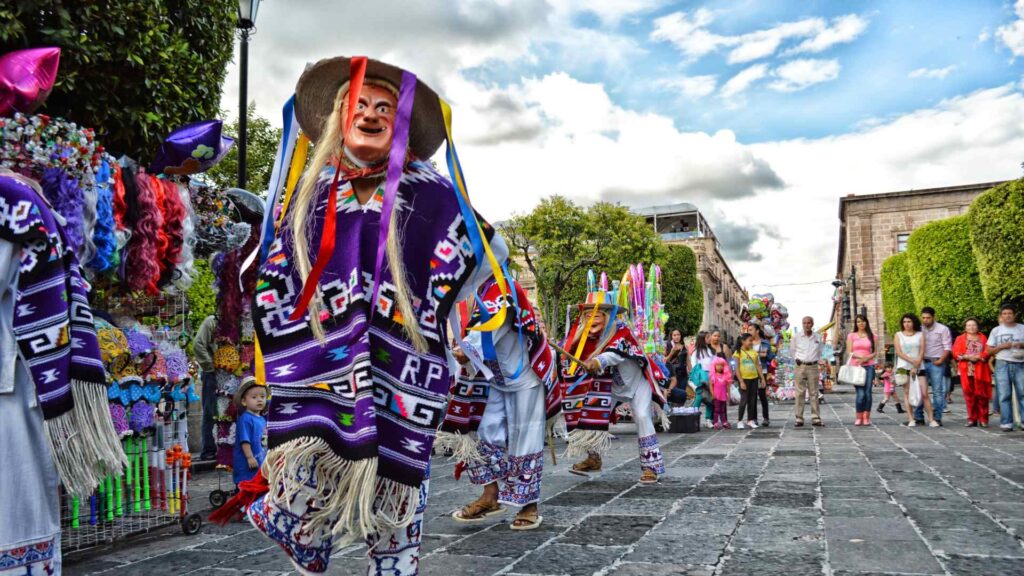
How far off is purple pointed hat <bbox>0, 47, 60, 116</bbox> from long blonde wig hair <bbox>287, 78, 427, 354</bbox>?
1.78m

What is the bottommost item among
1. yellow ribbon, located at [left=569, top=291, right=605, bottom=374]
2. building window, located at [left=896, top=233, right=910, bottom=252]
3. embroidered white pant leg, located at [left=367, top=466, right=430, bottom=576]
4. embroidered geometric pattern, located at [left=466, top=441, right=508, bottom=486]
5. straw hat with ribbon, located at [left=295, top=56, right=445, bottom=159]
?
embroidered geometric pattern, located at [left=466, top=441, right=508, bottom=486]

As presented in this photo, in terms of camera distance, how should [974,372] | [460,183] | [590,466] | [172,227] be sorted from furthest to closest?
1. [974,372]
2. [590,466]
3. [172,227]
4. [460,183]

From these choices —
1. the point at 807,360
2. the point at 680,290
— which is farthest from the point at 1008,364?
the point at 680,290

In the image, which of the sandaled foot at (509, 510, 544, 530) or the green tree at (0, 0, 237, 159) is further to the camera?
the green tree at (0, 0, 237, 159)

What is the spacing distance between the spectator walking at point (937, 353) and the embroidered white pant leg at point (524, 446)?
9.29 m

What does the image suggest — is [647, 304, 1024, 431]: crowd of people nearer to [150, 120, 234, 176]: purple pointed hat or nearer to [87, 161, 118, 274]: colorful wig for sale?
[150, 120, 234, 176]: purple pointed hat

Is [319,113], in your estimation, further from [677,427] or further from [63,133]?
[677,427]

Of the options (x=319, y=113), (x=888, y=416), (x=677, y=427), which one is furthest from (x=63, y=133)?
(x=888, y=416)

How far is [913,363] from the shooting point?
465 inches

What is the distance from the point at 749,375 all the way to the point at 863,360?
179 cm

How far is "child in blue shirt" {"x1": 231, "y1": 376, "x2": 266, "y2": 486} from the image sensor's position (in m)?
5.32

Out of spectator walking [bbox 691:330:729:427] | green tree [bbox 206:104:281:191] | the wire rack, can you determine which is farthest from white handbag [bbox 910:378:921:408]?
green tree [bbox 206:104:281:191]

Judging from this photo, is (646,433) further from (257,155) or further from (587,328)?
(257,155)

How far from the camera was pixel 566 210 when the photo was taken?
1225 inches
